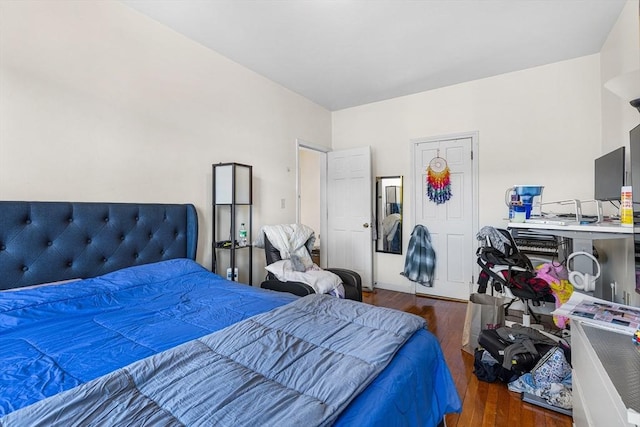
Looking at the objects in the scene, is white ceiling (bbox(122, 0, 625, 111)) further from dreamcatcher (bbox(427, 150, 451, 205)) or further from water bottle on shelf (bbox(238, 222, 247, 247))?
water bottle on shelf (bbox(238, 222, 247, 247))

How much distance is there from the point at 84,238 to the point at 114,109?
97 cm

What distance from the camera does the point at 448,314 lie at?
340 centimetres

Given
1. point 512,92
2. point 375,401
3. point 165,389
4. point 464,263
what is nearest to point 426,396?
point 375,401

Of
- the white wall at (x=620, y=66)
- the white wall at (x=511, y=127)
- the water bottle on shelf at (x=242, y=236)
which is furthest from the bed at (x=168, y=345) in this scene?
the white wall at (x=511, y=127)

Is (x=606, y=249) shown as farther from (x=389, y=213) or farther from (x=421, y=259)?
(x=389, y=213)

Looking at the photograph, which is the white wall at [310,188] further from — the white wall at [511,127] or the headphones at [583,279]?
the headphones at [583,279]

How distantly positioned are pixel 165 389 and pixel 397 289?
3865 mm

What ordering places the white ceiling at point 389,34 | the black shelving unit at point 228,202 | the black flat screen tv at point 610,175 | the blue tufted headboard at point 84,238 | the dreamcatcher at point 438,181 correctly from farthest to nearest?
the dreamcatcher at point 438,181, the black shelving unit at point 228,202, the white ceiling at point 389,34, the black flat screen tv at point 610,175, the blue tufted headboard at point 84,238

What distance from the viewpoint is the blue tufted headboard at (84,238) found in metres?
1.73

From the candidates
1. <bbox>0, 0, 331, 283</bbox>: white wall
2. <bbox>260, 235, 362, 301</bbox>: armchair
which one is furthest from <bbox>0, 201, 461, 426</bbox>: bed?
<bbox>260, 235, 362, 301</bbox>: armchair

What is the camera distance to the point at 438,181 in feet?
13.0

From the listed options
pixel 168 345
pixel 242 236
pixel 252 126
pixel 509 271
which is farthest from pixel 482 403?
pixel 252 126

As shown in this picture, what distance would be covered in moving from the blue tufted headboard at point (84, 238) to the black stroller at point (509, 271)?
2.56 meters

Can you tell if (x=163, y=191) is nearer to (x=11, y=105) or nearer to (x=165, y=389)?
(x=11, y=105)
